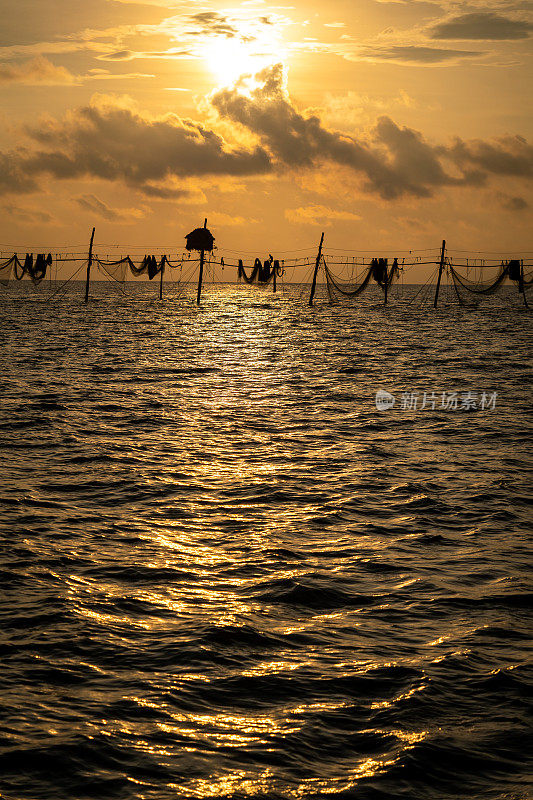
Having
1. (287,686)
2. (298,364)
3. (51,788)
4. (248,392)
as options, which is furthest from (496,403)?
(51,788)

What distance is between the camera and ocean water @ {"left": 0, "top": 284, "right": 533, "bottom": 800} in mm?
5566

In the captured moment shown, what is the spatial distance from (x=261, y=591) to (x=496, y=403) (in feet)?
48.7

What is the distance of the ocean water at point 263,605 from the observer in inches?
219

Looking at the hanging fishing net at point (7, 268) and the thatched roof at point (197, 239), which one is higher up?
the thatched roof at point (197, 239)

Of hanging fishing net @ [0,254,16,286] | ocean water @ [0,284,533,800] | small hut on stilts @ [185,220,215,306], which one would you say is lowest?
ocean water @ [0,284,533,800]

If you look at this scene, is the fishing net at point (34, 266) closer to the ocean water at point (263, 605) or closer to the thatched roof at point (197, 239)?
the thatched roof at point (197, 239)

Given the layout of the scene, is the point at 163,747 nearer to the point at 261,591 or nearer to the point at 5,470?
the point at 261,591

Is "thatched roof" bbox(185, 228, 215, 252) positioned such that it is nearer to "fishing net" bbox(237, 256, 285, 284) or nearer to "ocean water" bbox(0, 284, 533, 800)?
"fishing net" bbox(237, 256, 285, 284)

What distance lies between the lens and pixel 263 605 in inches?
321

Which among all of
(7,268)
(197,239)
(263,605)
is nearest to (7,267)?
(7,268)

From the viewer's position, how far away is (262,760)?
5.53 m

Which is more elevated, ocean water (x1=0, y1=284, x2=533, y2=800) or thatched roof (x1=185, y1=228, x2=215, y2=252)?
thatched roof (x1=185, y1=228, x2=215, y2=252)

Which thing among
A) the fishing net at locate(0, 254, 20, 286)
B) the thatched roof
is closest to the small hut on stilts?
the thatched roof

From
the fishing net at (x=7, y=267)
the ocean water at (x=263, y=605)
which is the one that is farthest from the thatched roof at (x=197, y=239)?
the ocean water at (x=263, y=605)
